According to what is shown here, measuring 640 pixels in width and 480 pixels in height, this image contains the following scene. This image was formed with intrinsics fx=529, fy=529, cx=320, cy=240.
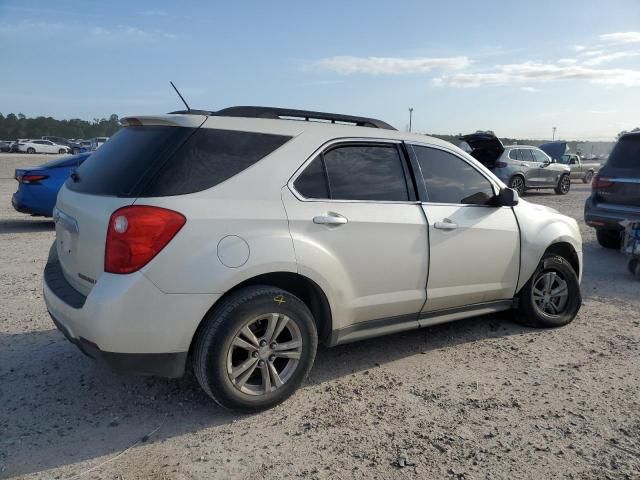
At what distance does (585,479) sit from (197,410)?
7.12ft

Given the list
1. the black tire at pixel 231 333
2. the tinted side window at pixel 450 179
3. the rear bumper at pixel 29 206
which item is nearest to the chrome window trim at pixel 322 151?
the tinted side window at pixel 450 179

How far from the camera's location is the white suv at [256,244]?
9.29 feet

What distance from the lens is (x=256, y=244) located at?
9.91ft

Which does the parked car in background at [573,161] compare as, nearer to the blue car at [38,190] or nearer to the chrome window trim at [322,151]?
the blue car at [38,190]

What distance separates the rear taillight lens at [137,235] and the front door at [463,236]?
190 cm

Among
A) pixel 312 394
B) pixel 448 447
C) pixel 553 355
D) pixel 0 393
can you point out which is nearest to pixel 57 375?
pixel 0 393

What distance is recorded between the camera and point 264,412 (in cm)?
325

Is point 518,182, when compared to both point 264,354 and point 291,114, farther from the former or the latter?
point 264,354

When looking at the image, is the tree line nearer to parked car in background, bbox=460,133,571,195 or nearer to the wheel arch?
parked car in background, bbox=460,133,571,195

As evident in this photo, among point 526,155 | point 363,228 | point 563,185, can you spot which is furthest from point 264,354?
point 563,185

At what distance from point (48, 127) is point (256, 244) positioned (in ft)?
319

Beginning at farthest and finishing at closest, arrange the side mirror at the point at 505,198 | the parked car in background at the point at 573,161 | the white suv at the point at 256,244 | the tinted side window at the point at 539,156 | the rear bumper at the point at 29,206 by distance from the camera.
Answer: the parked car in background at the point at 573,161
the tinted side window at the point at 539,156
the rear bumper at the point at 29,206
the side mirror at the point at 505,198
the white suv at the point at 256,244

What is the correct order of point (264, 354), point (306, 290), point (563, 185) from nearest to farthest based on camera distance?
1. point (264, 354)
2. point (306, 290)
3. point (563, 185)

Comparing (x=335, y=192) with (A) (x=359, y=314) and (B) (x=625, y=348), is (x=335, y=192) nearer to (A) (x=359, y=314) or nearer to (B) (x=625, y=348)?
(A) (x=359, y=314)
